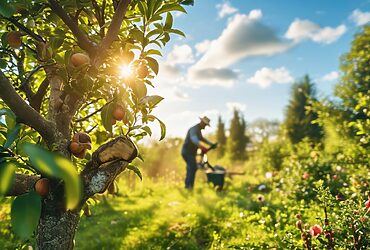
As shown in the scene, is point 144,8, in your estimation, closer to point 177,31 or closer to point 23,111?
point 177,31

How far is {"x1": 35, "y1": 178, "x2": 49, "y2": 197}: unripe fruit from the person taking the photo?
1.63 metres

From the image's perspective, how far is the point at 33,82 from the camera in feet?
9.96

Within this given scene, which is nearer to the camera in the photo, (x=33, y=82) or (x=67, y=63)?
(x=67, y=63)

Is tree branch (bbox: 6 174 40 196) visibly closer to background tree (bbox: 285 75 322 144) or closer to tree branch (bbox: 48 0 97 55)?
tree branch (bbox: 48 0 97 55)

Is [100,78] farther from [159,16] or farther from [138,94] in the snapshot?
[159,16]

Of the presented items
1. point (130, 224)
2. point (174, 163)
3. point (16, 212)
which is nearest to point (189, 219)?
point (130, 224)

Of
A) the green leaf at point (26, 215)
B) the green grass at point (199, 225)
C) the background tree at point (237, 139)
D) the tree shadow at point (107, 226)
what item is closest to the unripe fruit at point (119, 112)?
the green leaf at point (26, 215)

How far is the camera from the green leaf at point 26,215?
0.79 m

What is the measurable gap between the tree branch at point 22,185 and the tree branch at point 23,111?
0.23 meters

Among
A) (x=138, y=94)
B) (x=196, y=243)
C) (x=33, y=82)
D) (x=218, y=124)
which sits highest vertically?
(x=218, y=124)

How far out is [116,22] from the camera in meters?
1.96

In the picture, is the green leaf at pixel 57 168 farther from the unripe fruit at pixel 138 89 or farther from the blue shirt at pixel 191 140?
the blue shirt at pixel 191 140

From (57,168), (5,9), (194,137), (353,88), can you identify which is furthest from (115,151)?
(353,88)

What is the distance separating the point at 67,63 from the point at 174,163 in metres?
15.9
